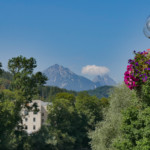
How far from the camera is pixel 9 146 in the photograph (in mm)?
38250

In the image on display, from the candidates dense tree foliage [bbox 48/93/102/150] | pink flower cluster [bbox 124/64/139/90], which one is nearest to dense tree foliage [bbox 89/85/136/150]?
pink flower cluster [bbox 124/64/139/90]

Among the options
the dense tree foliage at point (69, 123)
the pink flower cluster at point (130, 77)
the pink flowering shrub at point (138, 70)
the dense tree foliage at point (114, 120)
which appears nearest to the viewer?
the pink flowering shrub at point (138, 70)

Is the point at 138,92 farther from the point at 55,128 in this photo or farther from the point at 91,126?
the point at 91,126

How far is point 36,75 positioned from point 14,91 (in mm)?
4433

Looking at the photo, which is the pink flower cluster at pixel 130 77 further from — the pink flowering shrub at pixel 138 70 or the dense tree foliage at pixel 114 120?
the dense tree foliage at pixel 114 120

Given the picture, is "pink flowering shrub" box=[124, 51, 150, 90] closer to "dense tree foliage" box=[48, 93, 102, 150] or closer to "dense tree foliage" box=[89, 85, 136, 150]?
"dense tree foliage" box=[89, 85, 136, 150]

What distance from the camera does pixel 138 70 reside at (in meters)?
8.12

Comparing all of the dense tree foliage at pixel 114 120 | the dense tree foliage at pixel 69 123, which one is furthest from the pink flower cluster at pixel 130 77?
the dense tree foliage at pixel 69 123

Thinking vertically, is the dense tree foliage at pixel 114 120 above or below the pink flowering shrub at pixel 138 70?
below

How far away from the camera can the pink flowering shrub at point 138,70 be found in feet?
26.5

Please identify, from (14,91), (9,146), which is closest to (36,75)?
(14,91)

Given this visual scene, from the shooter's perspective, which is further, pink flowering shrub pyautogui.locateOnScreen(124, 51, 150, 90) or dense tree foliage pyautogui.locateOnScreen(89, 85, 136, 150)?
dense tree foliage pyautogui.locateOnScreen(89, 85, 136, 150)

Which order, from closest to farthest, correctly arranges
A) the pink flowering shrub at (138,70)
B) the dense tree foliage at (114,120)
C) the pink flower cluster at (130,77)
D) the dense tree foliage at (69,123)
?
1. the pink flowering shrub at (138,70)
2. the pink flower cluster at (130,77)
3. the dense tree foliage at (114,120)
4. the dense tree foliage at (69,123)

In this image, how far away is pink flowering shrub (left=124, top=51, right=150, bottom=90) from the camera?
26.5 ft
